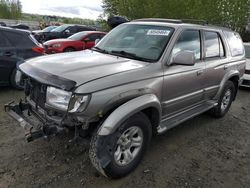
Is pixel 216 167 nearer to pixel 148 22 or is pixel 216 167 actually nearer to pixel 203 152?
pixel 203 152

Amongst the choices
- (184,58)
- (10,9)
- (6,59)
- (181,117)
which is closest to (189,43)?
(184,58)

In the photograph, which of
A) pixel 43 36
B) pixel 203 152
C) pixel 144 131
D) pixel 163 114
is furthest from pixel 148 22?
pixel 43 36

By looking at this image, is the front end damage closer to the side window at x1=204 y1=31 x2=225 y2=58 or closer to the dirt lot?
the dirt lot

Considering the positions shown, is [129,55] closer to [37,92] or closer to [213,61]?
[37,92]

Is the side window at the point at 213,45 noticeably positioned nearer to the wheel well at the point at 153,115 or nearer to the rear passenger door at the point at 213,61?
the rear passenger door at the point at 213,61

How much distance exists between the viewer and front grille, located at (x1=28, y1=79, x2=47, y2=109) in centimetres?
316

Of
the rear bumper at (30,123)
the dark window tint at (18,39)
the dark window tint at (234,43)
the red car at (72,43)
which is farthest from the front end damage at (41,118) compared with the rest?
the red car at (72,43)

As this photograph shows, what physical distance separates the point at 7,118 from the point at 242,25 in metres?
15.2

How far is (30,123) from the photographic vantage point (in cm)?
327

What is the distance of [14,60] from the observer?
21.1 feet

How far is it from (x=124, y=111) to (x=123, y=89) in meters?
0.26

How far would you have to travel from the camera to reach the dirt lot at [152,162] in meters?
3.30

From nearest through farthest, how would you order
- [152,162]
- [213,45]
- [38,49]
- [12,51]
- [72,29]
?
[152,162] < [213,45] < [12,51] < [38,49] < [72,29]

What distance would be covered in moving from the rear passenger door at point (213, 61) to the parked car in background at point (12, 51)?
405cm
